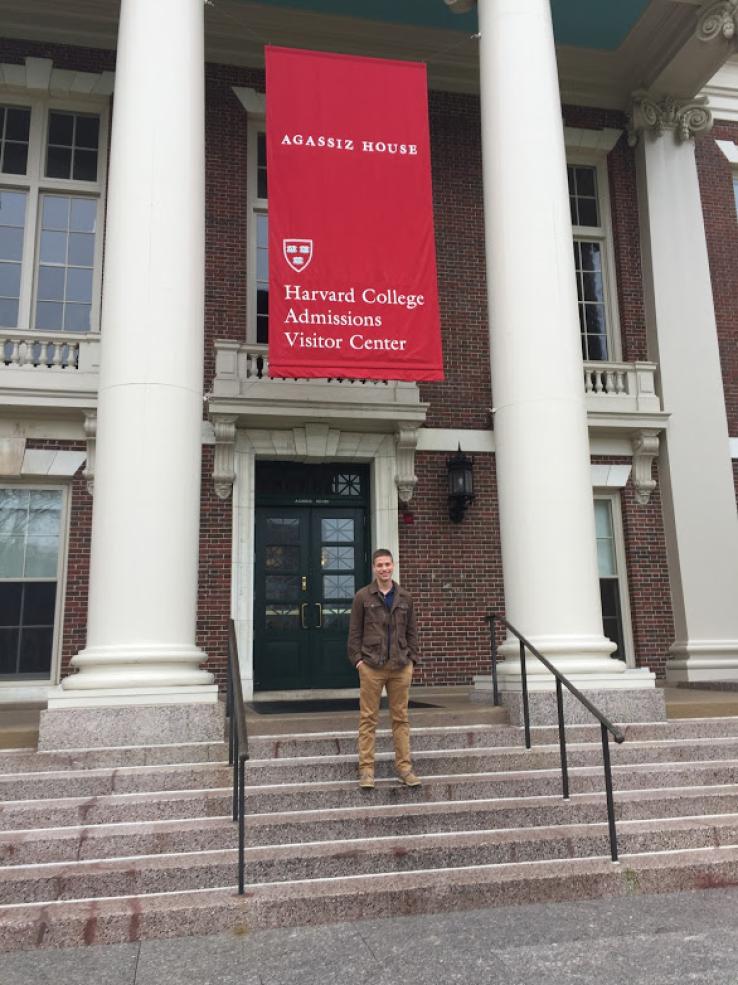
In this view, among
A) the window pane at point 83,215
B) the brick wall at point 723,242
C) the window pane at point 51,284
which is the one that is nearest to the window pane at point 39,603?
the window pane at point 51,284

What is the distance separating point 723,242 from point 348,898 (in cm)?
1284

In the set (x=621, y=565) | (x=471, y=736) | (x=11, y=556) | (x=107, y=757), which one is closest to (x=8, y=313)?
(x=11, y=556)

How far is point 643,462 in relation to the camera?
1283 cm

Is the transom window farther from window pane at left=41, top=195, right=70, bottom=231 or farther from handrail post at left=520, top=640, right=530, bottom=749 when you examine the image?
window pane at left=41, top=195, right=70, bottom=231

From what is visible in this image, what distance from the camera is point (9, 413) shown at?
11.0 metres

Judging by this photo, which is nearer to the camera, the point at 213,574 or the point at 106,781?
the point at 106,781

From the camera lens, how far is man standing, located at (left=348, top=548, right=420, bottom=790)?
19.9 feet

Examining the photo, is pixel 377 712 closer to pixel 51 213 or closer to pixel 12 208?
pixel 51 213

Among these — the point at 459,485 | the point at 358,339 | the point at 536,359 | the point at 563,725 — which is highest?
the point at 358,339

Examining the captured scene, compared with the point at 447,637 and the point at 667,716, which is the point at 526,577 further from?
the point at 447,637

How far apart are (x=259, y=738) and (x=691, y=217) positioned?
11417 millimetres

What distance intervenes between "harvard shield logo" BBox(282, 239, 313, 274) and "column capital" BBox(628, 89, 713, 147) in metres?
8.19

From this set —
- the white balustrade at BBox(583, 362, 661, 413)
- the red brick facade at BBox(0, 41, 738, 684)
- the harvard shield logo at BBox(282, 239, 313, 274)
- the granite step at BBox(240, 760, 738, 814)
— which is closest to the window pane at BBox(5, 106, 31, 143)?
the red brick facade at BBox(0, 41, 738, 684)

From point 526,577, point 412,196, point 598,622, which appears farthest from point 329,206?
point 598,622
